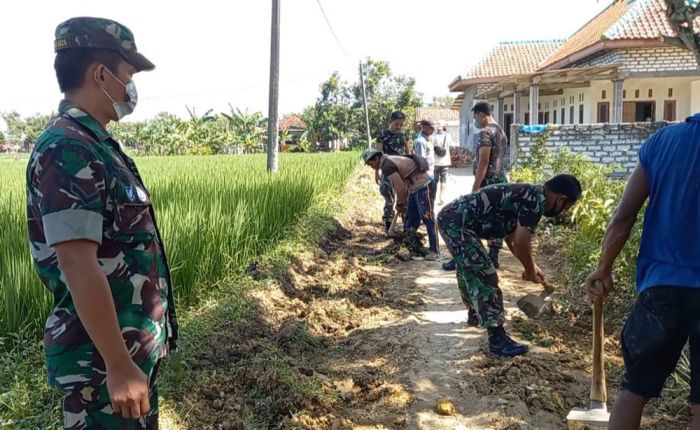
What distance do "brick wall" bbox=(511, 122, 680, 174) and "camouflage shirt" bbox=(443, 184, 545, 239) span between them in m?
7.89

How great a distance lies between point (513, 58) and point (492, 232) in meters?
21.3

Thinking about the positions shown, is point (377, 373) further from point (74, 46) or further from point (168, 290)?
point (74, 46)

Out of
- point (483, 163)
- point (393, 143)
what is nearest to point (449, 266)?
point (483, 163)

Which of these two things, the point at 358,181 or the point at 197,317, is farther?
the point at 358,181

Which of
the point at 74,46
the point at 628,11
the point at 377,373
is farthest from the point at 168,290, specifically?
the point at 628,11

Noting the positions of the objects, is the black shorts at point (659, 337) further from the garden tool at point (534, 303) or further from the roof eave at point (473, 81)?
the roof eave at point (473, 81)

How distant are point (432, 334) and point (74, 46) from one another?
3.38m

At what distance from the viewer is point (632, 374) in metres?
2.17

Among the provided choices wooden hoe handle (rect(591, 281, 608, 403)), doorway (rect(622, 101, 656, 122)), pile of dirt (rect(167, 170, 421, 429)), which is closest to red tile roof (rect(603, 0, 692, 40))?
doorway (rect(622, 101, 656, 122))

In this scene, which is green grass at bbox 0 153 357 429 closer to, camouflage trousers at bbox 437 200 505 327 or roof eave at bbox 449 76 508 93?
camouflage trousers at bbox 437 200 505 327

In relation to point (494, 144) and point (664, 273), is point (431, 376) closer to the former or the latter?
point (664, 273)

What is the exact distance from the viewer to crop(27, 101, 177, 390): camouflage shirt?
149 centimetres

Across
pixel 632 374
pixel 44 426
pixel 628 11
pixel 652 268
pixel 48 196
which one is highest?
pixel 628 11

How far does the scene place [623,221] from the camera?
228cm
